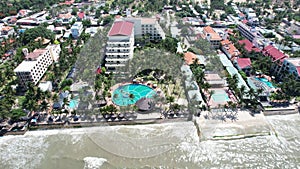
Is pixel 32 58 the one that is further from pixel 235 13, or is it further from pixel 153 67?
pixel 235 13

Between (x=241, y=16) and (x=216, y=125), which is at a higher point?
(x=241, y=16)

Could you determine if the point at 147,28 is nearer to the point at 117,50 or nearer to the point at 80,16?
the point at 117,50

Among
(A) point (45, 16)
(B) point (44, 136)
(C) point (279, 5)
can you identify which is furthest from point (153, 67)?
(C) point (279, 5)

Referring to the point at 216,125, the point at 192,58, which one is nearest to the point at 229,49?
the point at 192,58

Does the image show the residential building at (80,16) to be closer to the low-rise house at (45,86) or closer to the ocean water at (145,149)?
the low-rise house at (45,86)

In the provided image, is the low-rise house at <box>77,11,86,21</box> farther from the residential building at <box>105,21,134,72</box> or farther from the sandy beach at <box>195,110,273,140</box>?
the sandy beach at <box>195,110,273,140</box>

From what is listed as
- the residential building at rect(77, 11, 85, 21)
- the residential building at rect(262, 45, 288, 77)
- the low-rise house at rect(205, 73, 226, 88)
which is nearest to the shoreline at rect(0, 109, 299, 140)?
the low-rise house at rect(205, 73, 226, 88)
